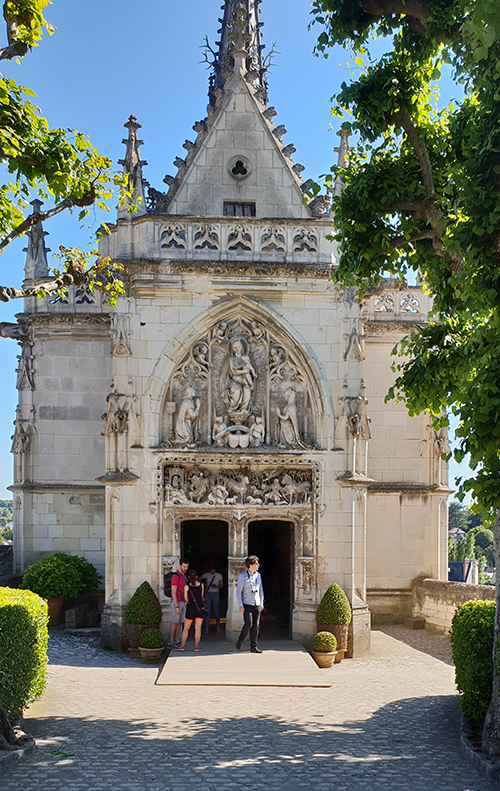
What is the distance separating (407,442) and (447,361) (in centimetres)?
863

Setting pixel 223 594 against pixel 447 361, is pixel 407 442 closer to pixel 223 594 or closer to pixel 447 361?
pixel 223 594


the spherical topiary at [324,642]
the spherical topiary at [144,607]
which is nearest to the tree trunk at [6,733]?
the spherical topiary at [144,607]

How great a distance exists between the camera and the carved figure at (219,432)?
1502cm

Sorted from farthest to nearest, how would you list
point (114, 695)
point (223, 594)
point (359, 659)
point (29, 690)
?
point (223, 594)
point (359, 659)
point (114, 695)
point (29, 690)

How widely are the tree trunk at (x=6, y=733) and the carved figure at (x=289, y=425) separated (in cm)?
805

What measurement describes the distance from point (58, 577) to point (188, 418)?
4814mm

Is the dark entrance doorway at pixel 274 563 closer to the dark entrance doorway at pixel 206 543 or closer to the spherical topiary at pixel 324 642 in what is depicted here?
the dark entrance doorway at pixel 206 543

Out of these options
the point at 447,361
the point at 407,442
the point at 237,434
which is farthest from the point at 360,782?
the point at 407,442

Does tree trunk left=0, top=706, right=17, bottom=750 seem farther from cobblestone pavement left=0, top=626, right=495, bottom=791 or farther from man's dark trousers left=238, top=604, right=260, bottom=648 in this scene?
man's dark trousers left=238, top=604, right=260, bottom=648

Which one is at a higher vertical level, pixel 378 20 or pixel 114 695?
pixel 378 20

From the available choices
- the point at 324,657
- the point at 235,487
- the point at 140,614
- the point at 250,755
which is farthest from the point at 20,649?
the point at 235,487

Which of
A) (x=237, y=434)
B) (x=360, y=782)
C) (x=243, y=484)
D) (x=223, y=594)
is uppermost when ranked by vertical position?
(x=237, y=434)

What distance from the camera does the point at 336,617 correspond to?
46.6 ft

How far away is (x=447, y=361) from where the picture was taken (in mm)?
10188
